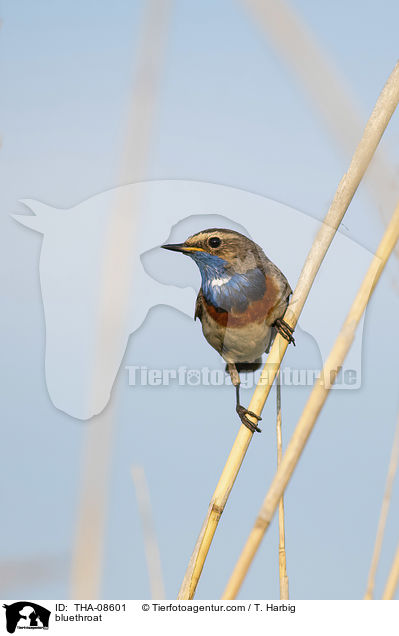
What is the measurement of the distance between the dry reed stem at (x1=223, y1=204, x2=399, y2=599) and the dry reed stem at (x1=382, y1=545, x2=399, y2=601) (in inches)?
17.5

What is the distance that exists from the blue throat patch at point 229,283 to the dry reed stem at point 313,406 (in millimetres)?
794

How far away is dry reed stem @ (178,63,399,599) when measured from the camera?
4.97ft

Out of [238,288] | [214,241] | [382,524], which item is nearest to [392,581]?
[382,524]

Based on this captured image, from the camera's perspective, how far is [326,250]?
5.52 feet

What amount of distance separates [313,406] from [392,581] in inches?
22.0

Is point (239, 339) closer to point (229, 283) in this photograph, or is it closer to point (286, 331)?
point (229, 283)

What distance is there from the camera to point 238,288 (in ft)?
7.72
